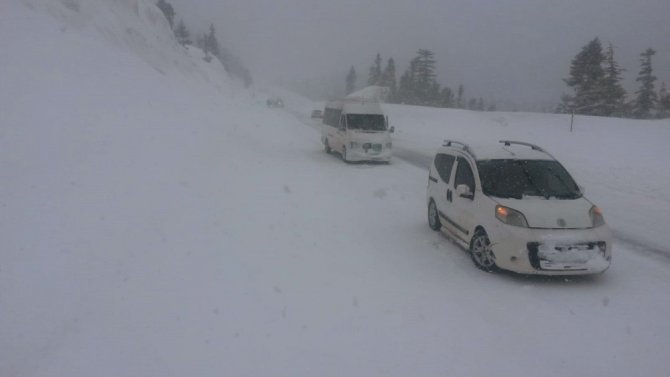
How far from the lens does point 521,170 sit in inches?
296

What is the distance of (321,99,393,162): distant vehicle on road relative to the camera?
706 inches

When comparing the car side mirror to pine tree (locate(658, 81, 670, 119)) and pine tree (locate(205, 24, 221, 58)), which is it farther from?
pine tree (locate(205, 24, 221, 58))

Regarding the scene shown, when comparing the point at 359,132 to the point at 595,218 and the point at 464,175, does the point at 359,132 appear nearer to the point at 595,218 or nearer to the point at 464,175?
the point at 464,175

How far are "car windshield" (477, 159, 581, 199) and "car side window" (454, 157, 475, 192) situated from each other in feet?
0.65

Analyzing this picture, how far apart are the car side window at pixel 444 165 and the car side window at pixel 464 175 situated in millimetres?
313

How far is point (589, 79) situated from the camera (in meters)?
55.7

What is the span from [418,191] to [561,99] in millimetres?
56526

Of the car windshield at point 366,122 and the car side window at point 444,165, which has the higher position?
the car windshield at point 366,122

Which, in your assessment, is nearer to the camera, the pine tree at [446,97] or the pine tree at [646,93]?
the pine tree at [646,93]

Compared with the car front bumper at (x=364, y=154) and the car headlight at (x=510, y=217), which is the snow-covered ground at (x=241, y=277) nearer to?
the car headlight at (x=510, y=217)

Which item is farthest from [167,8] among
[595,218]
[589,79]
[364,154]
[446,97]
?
[595,218]

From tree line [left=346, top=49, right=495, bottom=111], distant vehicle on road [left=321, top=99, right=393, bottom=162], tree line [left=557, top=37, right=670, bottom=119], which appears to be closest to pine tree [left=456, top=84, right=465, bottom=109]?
tree line [left=346, top=49, right=495, bottom=111]

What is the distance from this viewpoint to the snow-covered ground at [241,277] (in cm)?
444

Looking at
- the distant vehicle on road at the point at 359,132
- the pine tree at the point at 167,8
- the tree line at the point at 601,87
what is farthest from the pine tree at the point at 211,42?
the distant vehicle on road at the point at 359,132
